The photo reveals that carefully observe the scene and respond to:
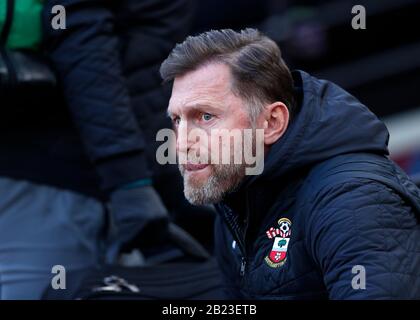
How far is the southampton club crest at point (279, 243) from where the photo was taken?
2242 mm

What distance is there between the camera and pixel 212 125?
2.28 metres

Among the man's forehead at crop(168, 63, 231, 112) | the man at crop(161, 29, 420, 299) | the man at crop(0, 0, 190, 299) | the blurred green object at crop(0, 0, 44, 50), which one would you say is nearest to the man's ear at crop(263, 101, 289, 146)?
the man at crop(161, 29, 420, 299)

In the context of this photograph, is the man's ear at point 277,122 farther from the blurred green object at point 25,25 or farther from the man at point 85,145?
the blurred green object at point 25,25

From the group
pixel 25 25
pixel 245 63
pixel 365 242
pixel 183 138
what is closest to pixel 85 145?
pixel 25 25

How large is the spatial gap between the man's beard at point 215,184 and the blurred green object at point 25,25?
0.75 metres

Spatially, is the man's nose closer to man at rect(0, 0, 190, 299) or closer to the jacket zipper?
the jacket zipper

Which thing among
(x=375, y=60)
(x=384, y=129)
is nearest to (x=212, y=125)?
(x=384, y=129)

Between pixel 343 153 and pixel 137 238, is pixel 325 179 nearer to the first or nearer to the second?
pixel 343 153

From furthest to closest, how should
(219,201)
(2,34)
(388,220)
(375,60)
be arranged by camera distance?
1. (375,60)
2. (2,34)
3. (219,201)
4. (388,220)

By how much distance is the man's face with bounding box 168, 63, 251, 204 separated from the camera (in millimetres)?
2275

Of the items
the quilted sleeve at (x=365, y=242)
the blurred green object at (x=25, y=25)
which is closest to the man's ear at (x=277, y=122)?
the quilted sleeve at (x=365, y=242)

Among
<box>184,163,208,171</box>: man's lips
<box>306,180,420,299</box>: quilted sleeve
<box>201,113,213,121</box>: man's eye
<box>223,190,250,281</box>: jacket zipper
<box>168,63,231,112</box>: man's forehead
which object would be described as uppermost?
<box>168,63,231,112</box>: man's forehead

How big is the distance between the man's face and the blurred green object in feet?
2.18

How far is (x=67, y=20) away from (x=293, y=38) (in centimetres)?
330
